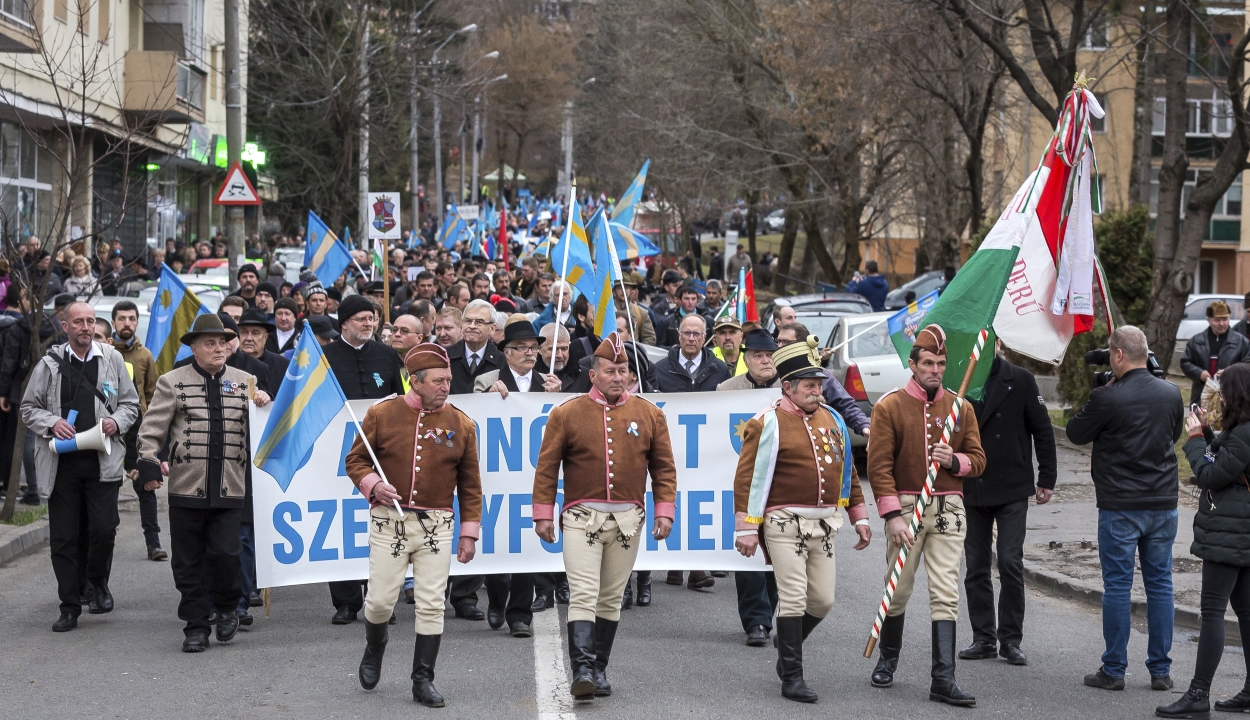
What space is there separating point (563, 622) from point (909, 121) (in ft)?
78.7

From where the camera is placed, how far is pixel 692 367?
1011 cm

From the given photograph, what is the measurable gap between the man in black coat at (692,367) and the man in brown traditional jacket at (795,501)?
99.6 inches

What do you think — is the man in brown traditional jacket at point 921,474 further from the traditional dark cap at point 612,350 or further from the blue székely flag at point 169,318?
the blue székely flag at point 169,318

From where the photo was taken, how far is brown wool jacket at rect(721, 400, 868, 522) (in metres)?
7.28

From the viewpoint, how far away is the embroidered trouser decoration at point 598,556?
7137 millimetres

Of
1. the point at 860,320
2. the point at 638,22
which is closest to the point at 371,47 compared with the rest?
the point at 638,22

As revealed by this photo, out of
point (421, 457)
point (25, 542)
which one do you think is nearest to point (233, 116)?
point (25, 542)

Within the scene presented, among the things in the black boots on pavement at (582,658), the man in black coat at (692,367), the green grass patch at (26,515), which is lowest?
the green grass patch at (26,515)

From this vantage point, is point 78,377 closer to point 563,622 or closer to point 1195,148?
point 563,622

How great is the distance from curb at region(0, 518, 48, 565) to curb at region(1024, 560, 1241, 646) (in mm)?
7962

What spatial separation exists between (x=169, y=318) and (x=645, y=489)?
6.36m

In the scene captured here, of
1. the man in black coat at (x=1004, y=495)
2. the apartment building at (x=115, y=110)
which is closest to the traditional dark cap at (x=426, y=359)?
the man in black coat at (x=1004, y=495)

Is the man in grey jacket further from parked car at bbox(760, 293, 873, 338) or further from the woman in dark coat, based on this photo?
parked car at bbox(760, 293, 873, 338)

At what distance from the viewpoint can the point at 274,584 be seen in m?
9.05
